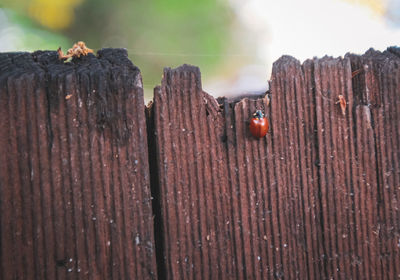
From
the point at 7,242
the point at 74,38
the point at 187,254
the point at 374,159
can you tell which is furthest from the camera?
the point at 74,38

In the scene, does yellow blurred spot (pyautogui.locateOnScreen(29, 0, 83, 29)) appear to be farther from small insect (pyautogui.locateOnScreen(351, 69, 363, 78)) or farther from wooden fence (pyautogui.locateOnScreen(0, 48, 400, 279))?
small insect (pyautogui.locateOnScreen(351, 69, 363, 78))

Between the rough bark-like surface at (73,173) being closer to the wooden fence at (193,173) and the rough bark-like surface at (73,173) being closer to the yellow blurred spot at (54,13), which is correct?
the wooden fence at (193,173)

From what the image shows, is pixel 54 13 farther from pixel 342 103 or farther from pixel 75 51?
pixel 342 103

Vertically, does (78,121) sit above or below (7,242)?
above

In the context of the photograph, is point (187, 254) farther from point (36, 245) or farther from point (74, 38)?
point (74, 38)

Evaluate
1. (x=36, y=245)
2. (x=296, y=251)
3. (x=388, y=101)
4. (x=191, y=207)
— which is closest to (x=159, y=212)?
(x=191, y=207)

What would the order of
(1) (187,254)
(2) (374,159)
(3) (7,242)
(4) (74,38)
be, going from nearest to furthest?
(3) (7,242) → (1) (187,254) → (2) (374,159) → (4) (74,38)

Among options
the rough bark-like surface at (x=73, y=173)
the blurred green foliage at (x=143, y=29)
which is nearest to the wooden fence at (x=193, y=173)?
the rough bark-like surface at (x=73, y=173)

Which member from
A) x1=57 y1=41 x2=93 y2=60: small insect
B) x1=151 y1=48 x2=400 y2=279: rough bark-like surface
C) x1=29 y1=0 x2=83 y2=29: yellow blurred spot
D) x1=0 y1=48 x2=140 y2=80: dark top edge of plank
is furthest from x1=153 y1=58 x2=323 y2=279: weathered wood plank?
Answer: x1=29 y1=0 x2=83 y2=29: yellow blurred spot
